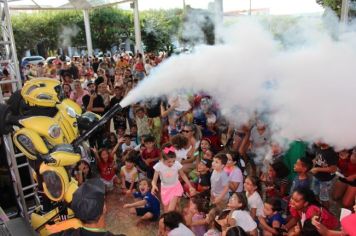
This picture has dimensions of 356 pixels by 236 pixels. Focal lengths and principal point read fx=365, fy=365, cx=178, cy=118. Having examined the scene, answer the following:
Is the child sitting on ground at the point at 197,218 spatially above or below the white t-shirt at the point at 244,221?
below

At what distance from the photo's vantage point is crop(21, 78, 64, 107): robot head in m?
4.15

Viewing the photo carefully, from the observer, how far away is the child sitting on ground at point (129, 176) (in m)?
6.10

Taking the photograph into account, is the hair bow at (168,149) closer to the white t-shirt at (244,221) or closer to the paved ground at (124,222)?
the paved ground at (124,222)

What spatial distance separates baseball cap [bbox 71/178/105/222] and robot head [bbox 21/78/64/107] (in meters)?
1.64

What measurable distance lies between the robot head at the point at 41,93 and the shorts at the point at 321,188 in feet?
11.5

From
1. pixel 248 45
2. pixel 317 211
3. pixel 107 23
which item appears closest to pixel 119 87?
pixel 248 45

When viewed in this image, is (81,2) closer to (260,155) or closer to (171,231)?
(260,155)

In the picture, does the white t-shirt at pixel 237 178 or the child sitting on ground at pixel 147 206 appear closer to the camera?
the white t-shirt at pixel 237 178

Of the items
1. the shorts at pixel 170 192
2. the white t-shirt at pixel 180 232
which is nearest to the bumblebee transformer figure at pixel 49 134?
the white t-shirt at pixel 180 232

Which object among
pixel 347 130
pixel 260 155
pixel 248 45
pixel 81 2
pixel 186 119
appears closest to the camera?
pixel 347 130

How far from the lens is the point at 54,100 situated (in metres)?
4.25

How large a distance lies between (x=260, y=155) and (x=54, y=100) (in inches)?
134

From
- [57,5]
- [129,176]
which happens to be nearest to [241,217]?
[129,176]

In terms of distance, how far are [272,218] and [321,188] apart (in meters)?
1.05
